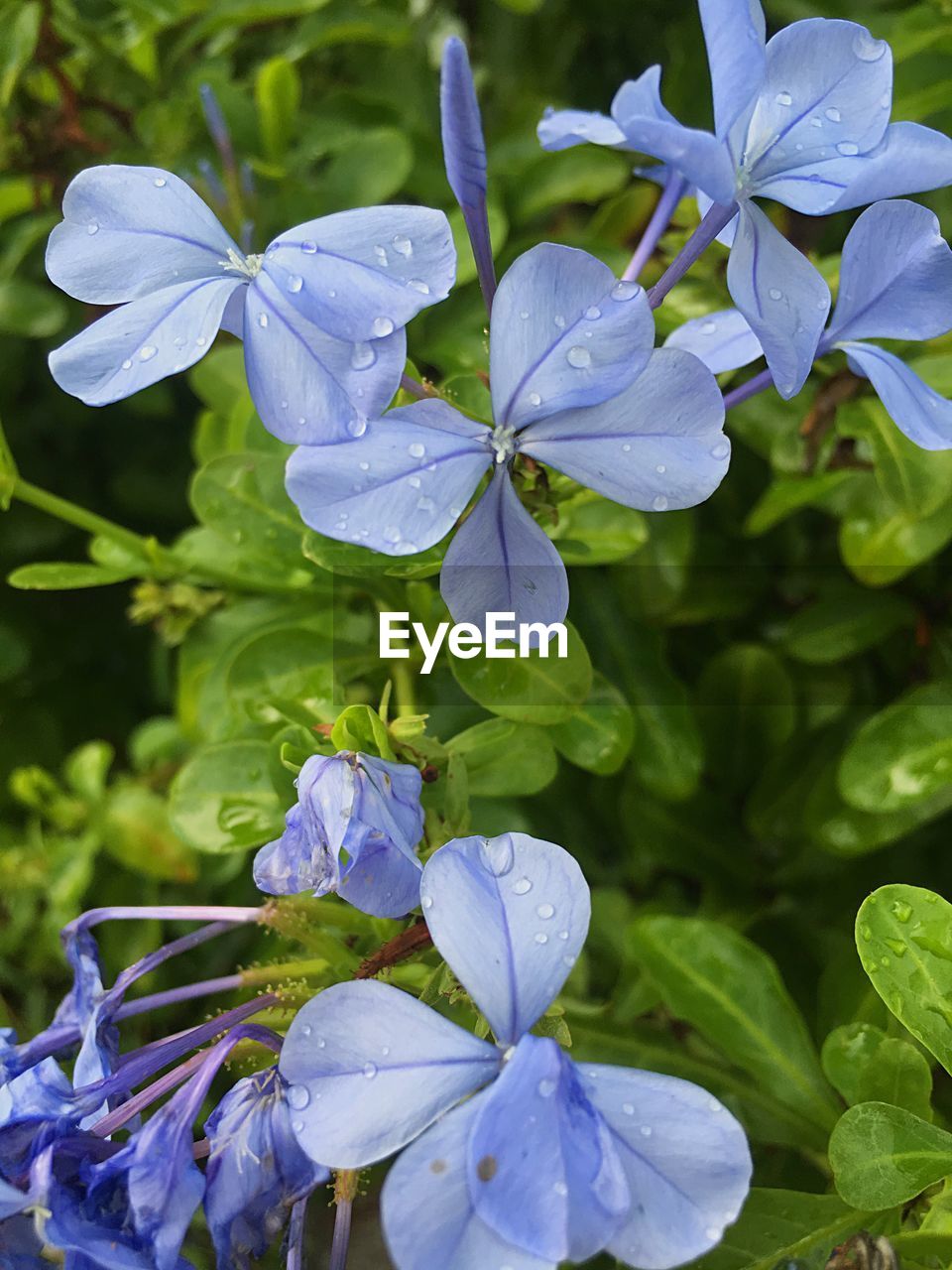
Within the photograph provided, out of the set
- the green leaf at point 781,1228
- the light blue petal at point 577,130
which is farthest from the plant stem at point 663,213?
the green leaf at point 781,1228

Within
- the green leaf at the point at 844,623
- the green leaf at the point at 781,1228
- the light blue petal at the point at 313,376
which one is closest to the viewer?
the light blue petal at the point at 313,376

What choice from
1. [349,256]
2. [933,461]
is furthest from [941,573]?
[349,256]

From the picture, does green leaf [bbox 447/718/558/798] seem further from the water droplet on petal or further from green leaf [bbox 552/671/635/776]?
the water droplet on petal

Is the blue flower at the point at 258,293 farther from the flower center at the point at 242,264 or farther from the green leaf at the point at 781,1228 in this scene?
the green leaf at the point at 781,1228

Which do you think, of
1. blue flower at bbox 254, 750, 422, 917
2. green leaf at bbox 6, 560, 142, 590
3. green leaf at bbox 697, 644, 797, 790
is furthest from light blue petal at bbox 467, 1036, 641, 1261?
green leaf at bbox 697, 644, 797, 790

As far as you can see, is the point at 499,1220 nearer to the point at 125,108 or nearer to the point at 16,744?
the point at 16,744
